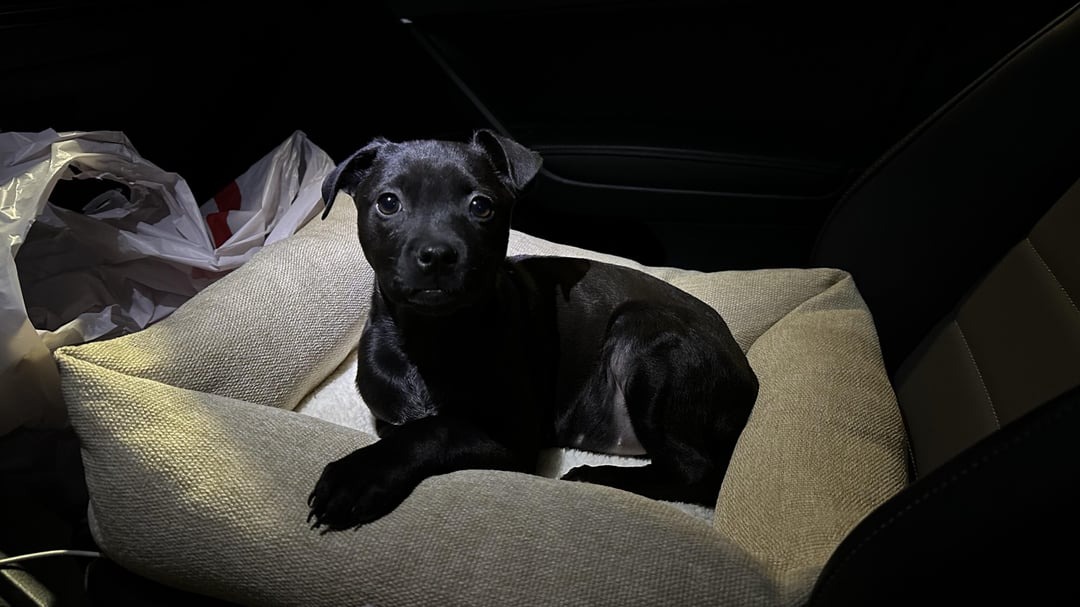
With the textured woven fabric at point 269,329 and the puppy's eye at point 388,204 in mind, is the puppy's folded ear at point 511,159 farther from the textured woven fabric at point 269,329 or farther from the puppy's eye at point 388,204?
the textured woven fabric at point 269,329

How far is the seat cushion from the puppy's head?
334 mm

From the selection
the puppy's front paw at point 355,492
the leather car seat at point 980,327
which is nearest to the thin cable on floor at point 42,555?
the puppy's front paw at point 355,492

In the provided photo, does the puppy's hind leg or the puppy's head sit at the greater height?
the puppy's head

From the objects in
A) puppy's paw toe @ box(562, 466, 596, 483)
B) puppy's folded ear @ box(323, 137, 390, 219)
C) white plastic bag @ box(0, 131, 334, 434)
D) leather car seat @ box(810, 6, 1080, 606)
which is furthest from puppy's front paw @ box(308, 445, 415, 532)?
white plastic bag @ box(0, 131, 334, 434)

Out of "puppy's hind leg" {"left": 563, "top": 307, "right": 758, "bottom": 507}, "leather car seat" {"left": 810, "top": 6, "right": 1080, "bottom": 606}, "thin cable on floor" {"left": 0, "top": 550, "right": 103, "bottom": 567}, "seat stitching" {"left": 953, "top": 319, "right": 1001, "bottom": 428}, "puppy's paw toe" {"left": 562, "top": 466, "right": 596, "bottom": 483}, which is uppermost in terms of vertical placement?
"leather car seat" {"left": 810, "top": 6, "right": 1080, "bottom": 606}

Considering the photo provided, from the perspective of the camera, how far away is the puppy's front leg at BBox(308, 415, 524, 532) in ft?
4.17

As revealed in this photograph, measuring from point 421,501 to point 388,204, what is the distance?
58cm

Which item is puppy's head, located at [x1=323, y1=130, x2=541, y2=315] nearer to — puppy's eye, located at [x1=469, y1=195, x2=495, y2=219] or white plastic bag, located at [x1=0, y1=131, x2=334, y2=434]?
puppy's eye, located at [x1=469, y1=195, x2=495, y2=219]

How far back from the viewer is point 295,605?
121cm

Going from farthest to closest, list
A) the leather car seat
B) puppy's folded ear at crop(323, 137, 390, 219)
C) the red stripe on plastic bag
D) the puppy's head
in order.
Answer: the red stripe on plastic bag, puppy's folded ear at crop(323, 137, 390, 219), the puppy's head, the leather car seat

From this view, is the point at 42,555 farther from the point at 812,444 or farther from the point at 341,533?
the point at 812,444

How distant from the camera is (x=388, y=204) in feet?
4.96

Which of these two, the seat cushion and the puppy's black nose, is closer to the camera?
the seat cushion

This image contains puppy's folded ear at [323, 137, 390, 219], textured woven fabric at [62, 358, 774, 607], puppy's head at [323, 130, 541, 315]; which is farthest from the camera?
puppy's folded ear at [323, 137, 390, 219]
